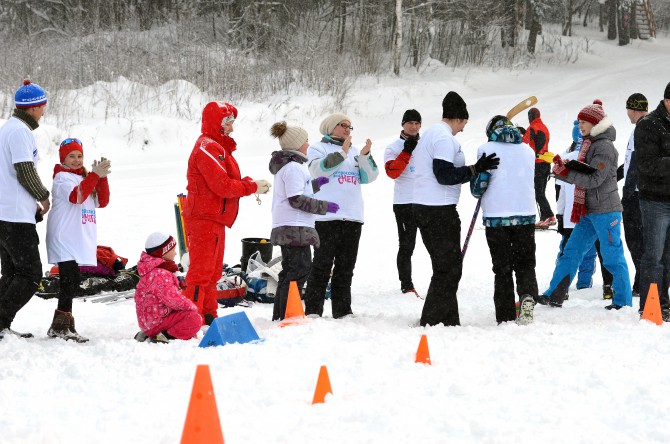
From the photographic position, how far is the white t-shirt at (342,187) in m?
6.49

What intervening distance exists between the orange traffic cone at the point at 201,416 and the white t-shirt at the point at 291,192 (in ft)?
10.5

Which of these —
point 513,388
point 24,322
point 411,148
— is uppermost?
point 411,148

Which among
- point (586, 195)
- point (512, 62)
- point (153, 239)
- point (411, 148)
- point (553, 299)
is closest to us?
point (153, 239)

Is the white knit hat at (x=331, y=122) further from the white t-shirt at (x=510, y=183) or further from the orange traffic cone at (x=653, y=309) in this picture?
the orange traffic cone at (x=653, y=309)

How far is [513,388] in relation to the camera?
13.7ft

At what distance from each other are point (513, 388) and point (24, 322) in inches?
172

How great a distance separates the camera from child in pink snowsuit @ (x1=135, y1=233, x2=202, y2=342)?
573 cm

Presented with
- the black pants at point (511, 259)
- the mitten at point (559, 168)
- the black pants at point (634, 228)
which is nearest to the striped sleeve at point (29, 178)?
the black pants at point (511, 259)

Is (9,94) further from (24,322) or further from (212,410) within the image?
(212,410)

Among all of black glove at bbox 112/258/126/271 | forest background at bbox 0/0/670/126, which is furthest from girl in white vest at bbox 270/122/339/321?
forest background at bbox 0/0/670/126

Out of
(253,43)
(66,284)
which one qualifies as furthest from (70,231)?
(253,43)

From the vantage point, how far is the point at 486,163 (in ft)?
19.4

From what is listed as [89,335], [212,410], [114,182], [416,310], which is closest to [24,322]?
[89,335]

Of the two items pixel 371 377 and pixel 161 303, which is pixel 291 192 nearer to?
pixel 161 303
